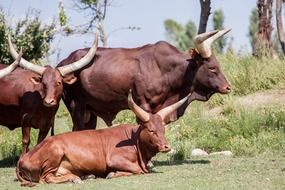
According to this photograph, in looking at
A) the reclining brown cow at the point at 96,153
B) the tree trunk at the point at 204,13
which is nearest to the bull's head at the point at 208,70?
the reclining brown cow at the point at 96,153

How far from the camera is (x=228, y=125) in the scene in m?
14.6

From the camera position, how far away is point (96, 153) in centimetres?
985

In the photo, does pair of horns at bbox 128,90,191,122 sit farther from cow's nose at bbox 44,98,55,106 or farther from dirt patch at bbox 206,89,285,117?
dirt patch at bbox 206,89,285,117

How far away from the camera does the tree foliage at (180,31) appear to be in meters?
58.7

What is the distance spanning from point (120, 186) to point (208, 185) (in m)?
1.06

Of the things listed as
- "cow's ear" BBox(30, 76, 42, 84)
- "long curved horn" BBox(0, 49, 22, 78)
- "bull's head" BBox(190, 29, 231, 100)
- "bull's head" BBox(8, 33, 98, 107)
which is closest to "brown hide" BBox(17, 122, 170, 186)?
"bull's head" BBox(8, 33, 98, 107)

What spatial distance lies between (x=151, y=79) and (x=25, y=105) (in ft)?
6.68

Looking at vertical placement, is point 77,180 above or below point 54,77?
below

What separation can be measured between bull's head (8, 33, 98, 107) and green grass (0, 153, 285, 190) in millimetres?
1299

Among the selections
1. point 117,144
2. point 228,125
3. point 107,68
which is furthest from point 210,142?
point 117,144

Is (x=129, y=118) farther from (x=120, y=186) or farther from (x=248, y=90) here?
(x=120, y=186)

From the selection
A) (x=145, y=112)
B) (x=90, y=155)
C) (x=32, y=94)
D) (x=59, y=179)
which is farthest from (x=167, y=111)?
(x=32, y=94)

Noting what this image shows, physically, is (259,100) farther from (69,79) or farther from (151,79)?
(69,79)

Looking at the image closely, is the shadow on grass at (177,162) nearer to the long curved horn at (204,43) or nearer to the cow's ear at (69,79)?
the long curved horn at (204,43)
